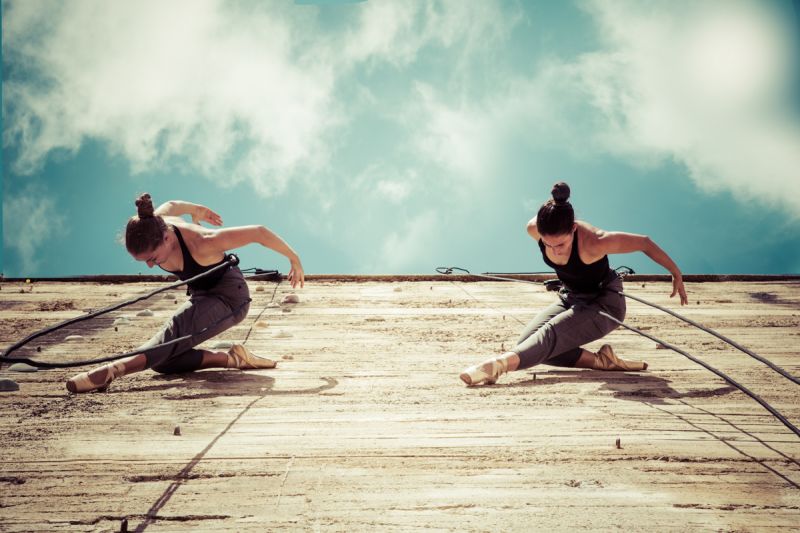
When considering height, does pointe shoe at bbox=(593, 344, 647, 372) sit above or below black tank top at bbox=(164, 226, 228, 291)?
below

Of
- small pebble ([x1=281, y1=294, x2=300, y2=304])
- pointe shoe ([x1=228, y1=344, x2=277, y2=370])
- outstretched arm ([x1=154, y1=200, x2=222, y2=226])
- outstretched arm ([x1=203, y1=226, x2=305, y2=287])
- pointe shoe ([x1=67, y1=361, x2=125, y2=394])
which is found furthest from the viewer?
small pebble ([x1=281, y1=294, x2=300, y2=304])

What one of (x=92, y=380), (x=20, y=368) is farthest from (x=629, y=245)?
(x=20, y=368)

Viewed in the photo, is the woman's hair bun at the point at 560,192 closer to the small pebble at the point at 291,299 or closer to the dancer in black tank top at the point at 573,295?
the dancer in black tank top at the point at 573,295

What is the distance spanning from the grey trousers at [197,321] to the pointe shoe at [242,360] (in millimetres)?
174

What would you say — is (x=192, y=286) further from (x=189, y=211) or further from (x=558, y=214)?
(x=558, y=214)

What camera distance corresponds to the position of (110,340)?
465 cm

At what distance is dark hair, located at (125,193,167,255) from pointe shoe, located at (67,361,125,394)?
65 centimetres

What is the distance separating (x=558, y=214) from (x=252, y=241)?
1691 millimetres

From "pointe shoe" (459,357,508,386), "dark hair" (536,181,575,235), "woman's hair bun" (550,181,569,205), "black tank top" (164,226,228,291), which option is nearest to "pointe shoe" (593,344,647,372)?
"pointe shoe" (459,357,508,386)

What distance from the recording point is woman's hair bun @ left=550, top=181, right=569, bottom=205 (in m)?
3.34

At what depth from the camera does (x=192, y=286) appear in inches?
158

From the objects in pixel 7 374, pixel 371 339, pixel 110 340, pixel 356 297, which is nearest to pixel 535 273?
pixel 356 297

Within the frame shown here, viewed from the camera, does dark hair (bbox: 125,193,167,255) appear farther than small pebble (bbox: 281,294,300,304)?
No

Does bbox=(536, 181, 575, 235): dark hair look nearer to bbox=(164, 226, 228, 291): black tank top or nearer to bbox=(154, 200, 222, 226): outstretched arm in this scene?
bbox=(164, 226, 228, 291): black tank top
